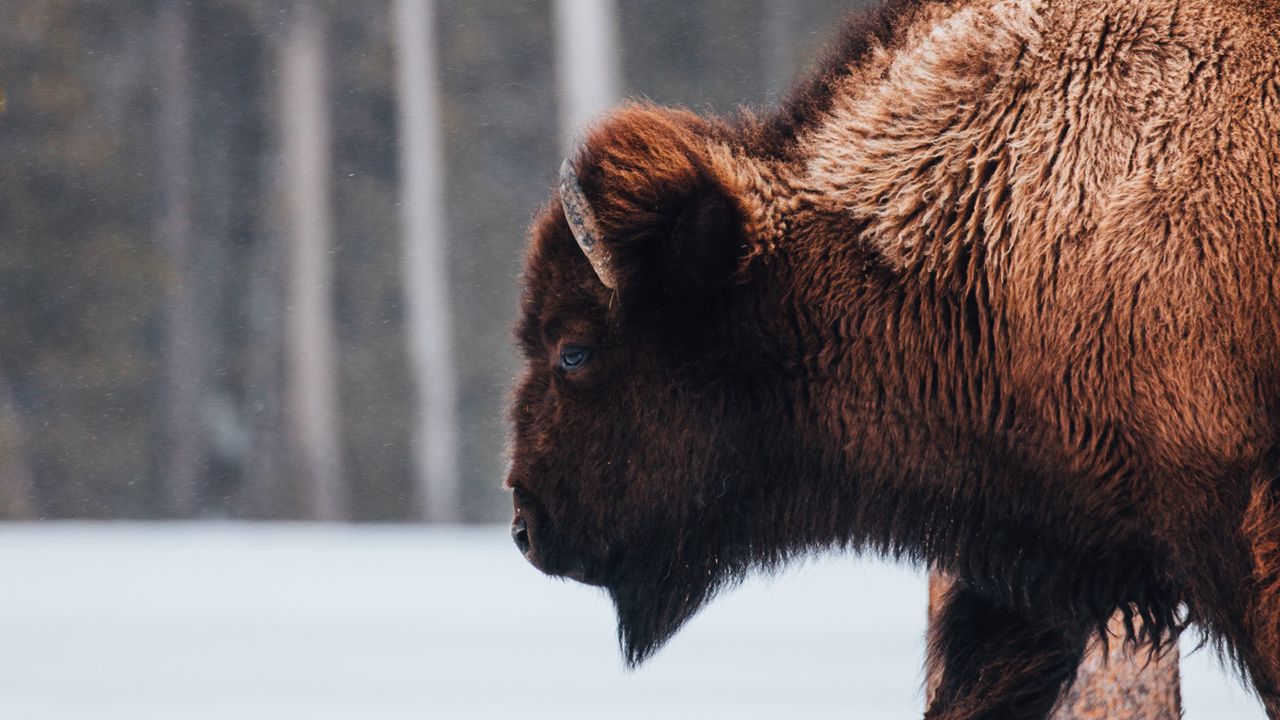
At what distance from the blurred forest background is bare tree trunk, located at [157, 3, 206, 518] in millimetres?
34

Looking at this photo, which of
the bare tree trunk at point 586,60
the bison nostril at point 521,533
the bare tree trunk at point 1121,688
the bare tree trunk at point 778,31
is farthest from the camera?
the bare tree trunk at point 778,31

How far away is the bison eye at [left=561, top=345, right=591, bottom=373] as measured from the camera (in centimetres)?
318

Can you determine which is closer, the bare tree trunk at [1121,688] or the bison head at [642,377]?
the bison head at [642,377]

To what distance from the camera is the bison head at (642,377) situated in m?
3.03

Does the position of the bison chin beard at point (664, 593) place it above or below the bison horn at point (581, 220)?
below

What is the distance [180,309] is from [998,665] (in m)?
17.2

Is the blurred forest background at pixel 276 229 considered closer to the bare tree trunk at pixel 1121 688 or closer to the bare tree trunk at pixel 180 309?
the bare tree trunk at pixel 180 309

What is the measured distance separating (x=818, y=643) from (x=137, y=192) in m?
15.4

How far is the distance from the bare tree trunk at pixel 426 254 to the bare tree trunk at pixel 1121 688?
13414mm

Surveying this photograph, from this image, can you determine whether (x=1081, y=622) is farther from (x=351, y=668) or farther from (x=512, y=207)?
(x=512, y=207)

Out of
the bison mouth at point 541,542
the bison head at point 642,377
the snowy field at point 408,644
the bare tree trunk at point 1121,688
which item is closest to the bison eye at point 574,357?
the bison head at point 642,377

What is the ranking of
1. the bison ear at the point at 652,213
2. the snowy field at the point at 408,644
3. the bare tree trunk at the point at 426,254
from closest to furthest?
the bison ear at the point at 652,213 < the snowy field at the point at 408,644 < the bare tree trunk at the point at 426,254

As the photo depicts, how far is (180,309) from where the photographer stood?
1903 centimetres

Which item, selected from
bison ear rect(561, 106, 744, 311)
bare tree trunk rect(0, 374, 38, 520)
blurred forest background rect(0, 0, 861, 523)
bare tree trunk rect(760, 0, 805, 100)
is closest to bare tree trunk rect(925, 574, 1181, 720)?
bison ear rect(561, 106, 744, 311)
